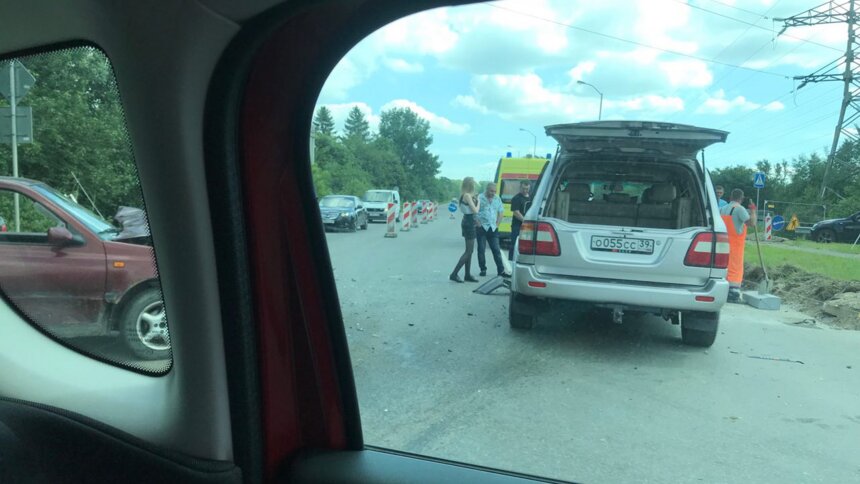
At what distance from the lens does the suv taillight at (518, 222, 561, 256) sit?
5.96 metres

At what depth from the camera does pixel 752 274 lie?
11.2 m

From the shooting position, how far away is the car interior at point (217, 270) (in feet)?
5.37

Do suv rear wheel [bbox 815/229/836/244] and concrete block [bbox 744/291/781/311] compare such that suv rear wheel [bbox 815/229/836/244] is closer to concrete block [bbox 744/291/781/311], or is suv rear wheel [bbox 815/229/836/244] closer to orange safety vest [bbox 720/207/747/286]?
orange safety vest [bbox 720/207/747/286]

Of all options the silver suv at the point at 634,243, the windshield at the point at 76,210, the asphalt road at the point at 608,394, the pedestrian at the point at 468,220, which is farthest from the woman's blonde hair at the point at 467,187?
the windshield at the point at 76,210

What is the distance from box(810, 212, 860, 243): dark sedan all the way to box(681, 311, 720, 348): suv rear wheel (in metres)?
12.0

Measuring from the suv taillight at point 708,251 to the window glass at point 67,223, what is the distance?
4862mm

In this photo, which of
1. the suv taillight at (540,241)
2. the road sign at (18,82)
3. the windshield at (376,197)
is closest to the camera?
the road sign at (18,82)

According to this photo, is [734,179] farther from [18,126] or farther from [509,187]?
[509,187]

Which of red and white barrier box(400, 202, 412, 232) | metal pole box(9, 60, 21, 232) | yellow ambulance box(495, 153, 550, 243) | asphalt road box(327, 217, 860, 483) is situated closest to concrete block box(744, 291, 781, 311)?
asphalt road box(327, 217, 860, 483)

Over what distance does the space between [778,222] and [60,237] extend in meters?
13.2

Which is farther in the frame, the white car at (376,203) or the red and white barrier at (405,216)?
the white car at (376,203)

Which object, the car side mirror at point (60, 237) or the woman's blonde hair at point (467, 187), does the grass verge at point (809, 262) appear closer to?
the woman's blonde hair at point (467, 187)

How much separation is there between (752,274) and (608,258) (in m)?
6.69

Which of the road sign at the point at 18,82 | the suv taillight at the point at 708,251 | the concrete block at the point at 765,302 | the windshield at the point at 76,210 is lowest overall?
the concrete block at the point at 765,302
